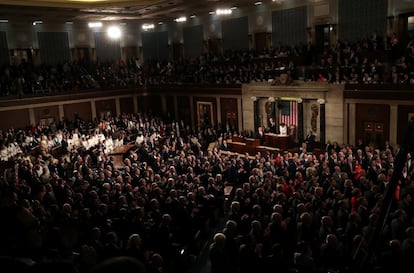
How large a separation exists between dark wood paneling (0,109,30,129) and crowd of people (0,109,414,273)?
901cm

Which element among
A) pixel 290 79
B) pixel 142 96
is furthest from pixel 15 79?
pixel 290 79

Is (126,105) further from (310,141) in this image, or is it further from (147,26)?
(310,141)

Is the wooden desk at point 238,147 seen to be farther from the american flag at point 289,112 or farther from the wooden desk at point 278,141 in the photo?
the american flag at point 289,112

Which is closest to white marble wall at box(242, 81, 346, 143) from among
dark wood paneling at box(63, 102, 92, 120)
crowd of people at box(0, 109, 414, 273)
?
crowd of people at box(0, 109, 414, 273)

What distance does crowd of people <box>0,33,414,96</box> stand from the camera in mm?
18609

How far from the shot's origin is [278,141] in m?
20.5

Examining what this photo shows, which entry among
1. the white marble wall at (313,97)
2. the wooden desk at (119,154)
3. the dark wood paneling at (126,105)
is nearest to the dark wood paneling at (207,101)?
the white marble wall at (313,97)

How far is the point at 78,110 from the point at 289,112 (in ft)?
47.8

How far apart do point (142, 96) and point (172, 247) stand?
77.5ft

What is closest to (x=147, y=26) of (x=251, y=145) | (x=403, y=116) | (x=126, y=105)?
(x=126, y=105)

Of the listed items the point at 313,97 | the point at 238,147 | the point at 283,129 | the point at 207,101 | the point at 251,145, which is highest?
the point at 313,97

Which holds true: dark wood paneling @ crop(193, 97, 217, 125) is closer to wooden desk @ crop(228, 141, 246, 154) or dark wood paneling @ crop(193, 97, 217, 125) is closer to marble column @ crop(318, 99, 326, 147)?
wooden desk @ crop(228, 141, 246, 154)

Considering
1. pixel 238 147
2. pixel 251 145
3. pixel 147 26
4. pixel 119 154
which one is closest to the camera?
pixel 119 154

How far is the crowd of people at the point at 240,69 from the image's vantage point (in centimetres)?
1861
